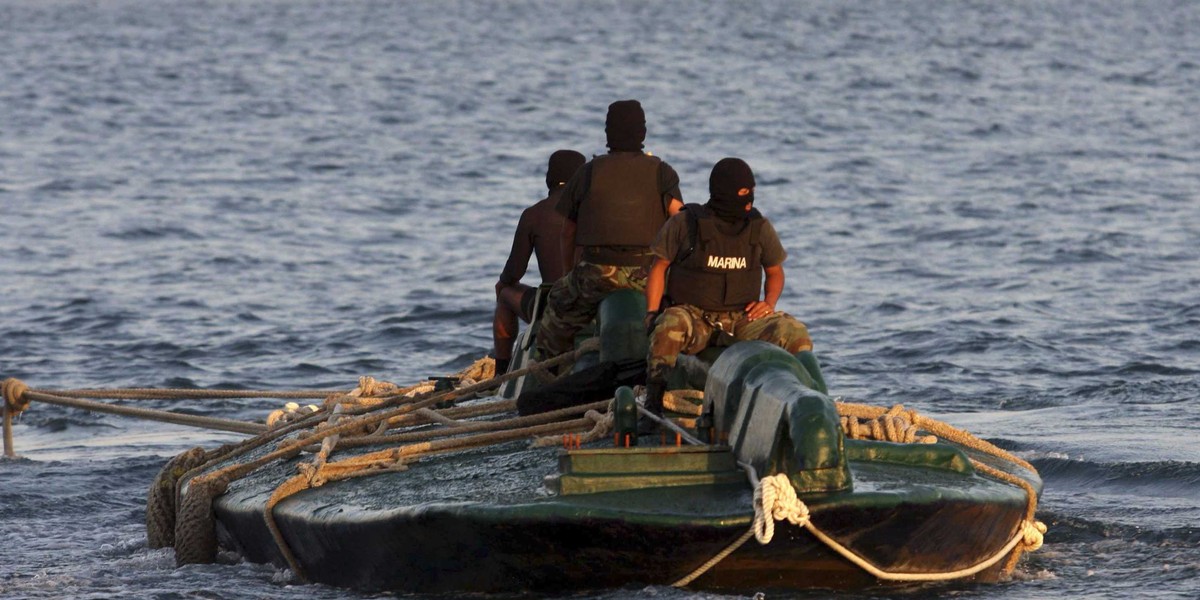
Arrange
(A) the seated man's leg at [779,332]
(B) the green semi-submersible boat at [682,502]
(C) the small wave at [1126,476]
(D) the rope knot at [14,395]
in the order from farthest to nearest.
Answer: (D) the rope knot at [14,395]
(C) the small wave at [1126,476]
(A) the seated man's leg at [779,332]
(B) the green semi-submersible boat at [682,502]

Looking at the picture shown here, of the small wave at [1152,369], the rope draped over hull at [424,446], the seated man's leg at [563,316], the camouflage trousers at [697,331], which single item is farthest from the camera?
the small wave at [1152,369]

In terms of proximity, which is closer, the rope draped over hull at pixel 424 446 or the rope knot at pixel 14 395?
the rope draped over hull at pixel 424 446

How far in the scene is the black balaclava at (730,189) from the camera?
9.78m

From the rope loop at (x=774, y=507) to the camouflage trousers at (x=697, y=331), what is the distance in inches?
73.7

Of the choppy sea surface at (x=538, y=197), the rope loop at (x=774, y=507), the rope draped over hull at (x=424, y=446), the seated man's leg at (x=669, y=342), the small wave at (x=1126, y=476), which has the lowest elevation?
the choppy sea surface at (x=538, y=197)

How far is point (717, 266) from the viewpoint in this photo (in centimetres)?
1008

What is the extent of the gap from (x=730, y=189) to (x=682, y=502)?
2.09 m

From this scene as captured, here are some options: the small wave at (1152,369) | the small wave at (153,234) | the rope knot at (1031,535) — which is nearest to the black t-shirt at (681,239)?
the rope knot at (1031,535)

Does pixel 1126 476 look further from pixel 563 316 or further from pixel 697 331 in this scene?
pixel 697 331

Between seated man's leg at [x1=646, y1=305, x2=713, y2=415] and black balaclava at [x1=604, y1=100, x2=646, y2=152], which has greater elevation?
black balaclava at [x1=604, y1=100, x2=646, y2=152]

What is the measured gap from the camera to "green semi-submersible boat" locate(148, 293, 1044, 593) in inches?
320

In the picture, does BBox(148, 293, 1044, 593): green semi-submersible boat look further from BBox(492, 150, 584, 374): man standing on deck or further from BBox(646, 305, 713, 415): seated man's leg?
BBox(492, 150, 584, 374): man standing on deck

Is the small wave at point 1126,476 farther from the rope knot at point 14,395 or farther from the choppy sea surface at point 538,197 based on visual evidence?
the rope knot at point 14,395

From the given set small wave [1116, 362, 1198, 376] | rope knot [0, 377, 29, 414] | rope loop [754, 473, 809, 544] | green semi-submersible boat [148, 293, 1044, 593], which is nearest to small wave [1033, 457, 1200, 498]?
green semi-submersible boat [148, 293, 1044, 593]
